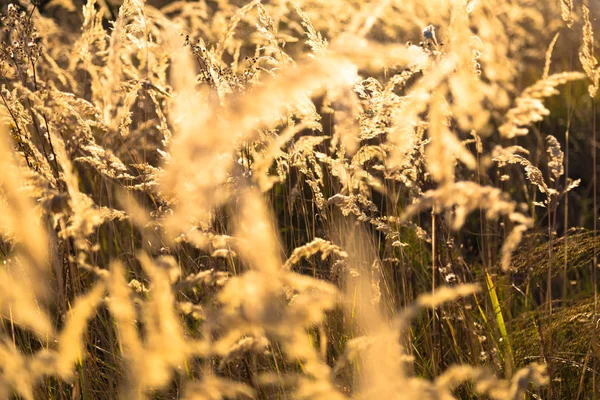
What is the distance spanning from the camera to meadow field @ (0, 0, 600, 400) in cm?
91

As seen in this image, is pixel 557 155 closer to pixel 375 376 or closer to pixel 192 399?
pixel 375 376

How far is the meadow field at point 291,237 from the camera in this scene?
906 mm

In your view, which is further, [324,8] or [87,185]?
[324,8]

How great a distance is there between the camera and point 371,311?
1489 mm

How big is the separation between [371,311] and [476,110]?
671 millimetres

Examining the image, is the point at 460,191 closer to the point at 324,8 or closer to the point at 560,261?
the point at 560,261

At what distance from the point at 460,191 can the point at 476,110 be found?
11 centimetres

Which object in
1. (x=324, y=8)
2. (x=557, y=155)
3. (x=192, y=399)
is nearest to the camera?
(x=192, y=399)

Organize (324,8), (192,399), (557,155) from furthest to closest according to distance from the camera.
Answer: (324,8) < (557,155) < (192,399)

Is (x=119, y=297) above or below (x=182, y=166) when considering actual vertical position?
below

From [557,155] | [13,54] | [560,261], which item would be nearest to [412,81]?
[560,261]

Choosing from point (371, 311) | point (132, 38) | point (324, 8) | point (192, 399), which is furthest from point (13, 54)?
point (324, 8)

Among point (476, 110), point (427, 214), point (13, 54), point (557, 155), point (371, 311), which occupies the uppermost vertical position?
point (13, 54)

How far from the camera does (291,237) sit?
2.24 metres
